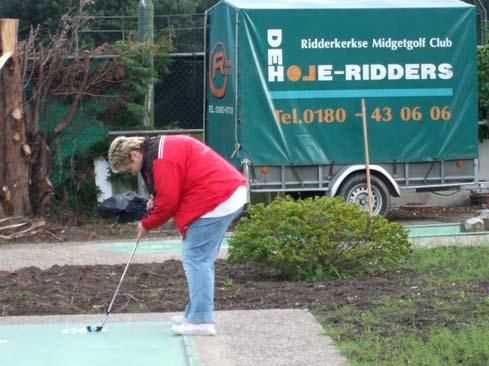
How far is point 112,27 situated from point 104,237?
17226mm

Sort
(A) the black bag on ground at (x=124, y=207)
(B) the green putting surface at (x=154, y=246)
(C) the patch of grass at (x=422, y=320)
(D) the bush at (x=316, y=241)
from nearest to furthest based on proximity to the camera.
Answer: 1. (C) the patch of grass at (x=422, y=320)
2. (D) the bush at (x=316, y=241)
3. (B) the green putting surface at (x=154, y=246)
4. (A) the black bag on ground at (x=124, y=207)

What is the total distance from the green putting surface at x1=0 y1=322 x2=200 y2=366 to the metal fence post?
28.4ft

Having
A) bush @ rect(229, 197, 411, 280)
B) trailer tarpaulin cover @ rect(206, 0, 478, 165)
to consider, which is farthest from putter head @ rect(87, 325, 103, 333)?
trailer tarpaulin cover @ rect(206, 0, 478, 165)

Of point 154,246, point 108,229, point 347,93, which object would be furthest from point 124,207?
point 347,93

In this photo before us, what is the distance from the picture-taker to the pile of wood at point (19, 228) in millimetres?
12883

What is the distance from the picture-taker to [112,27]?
97.2 feet

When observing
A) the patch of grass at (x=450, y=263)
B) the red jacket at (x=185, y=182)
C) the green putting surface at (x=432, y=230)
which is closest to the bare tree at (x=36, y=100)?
the green putting surface at (x=432, y=230)

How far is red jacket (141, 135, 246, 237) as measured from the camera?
7.08 metres

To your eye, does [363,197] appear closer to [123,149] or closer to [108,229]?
[108,229]

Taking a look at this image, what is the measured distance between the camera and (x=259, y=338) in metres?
7.22

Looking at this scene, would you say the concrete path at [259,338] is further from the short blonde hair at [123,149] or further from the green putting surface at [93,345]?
the short blonde hair at [123,149]

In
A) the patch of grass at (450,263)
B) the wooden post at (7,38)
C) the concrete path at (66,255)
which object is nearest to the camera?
the patch of grass at (450,263)

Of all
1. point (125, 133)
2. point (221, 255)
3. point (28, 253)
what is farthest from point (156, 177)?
point (125, 133)

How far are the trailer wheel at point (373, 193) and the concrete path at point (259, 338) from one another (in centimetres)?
654
